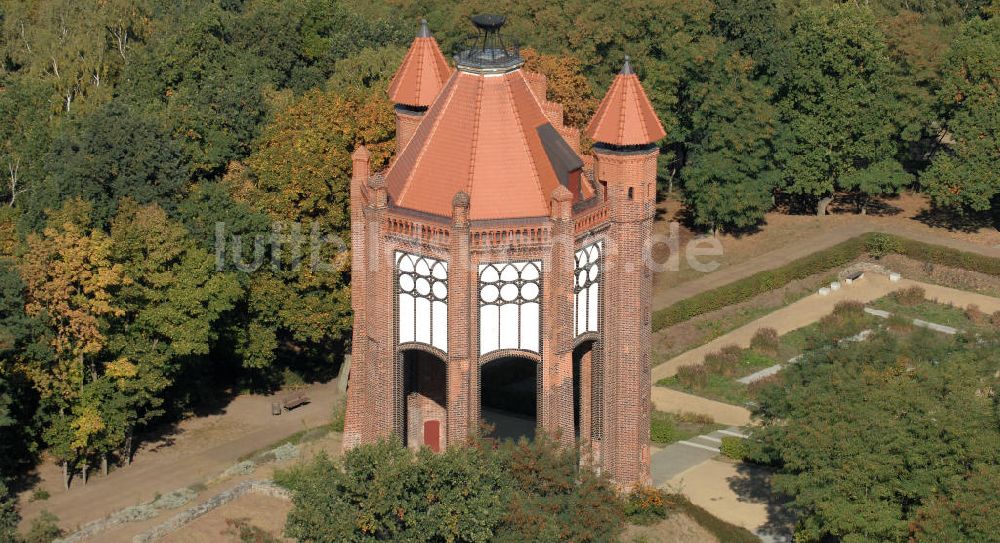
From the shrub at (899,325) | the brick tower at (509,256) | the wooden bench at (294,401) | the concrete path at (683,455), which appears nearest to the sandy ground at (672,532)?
the brick tower at (509,256)

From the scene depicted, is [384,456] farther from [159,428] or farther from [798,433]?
Answer: [159,428]

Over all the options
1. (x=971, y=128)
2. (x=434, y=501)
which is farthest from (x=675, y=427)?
(x=971, y=128)

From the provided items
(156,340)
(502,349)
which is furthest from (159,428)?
(502,349)

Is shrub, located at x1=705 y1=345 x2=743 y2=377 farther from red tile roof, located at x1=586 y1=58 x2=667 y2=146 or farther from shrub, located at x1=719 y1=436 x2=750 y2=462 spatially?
red tile roof, located at x1=586 y1=58 x2=667 y2=146

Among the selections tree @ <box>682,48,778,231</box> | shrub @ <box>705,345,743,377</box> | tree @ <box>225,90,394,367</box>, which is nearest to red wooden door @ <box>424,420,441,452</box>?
tree @ <box>225,90,394,367</box>

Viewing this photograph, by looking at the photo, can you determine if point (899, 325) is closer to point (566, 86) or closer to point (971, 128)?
point (971, 128)

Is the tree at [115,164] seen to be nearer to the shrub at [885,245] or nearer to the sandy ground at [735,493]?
the sandy ground at [735,493]

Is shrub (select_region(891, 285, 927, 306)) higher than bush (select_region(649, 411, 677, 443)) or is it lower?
higher
